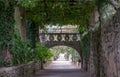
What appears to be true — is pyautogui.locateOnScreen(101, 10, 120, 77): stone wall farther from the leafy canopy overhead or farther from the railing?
the railing

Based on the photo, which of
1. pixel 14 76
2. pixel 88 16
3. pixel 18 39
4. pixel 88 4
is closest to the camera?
pixel 14 76

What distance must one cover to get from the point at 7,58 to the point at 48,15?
28.7ft

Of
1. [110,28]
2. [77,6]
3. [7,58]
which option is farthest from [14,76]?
[77,6]

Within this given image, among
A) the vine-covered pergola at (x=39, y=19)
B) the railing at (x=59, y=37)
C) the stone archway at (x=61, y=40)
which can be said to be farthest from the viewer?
the railing at (x=59, y=37)

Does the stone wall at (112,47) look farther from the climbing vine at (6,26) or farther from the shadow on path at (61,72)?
the shadow on path at (61,72)

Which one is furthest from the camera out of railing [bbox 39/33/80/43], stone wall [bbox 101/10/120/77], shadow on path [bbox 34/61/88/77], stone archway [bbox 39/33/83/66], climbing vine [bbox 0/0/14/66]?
railing [bbox 39/33/80/43]

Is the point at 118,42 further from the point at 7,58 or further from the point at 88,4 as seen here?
the point at 88,4

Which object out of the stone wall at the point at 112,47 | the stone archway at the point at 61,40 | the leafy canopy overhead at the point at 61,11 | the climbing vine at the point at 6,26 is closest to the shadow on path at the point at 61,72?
the stone archway at the point at 61,40

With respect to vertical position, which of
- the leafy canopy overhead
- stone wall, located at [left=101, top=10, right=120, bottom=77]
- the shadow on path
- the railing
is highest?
the leafy canopy overhead

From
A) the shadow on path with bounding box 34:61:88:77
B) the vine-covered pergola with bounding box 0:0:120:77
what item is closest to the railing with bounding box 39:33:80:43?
the shadow on path with bounding box 34:61:88:77

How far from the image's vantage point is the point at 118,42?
7.55m

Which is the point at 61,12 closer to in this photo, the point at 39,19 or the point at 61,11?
the point at 61,11

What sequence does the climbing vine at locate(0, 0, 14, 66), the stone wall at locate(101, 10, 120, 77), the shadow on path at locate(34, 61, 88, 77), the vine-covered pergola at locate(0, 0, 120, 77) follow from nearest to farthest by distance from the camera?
the stone wall at locate(101, 10, 120, 77)
the vine-covered pergola at locate(0, 0, 120, 77)
the climbing vine at locate(0, 0, 14, 66)
the shadow on path at locate(34, 61, 88, 77)

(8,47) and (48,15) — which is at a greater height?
(48,15)
